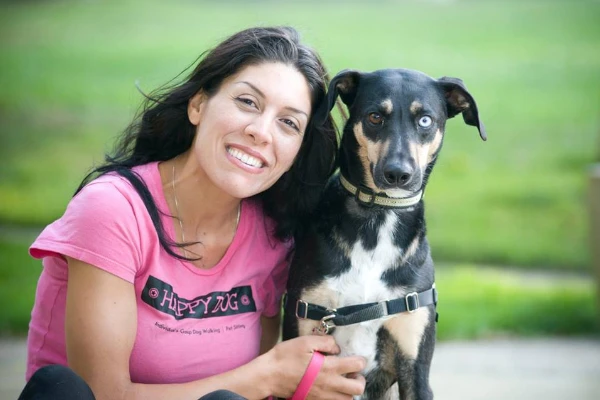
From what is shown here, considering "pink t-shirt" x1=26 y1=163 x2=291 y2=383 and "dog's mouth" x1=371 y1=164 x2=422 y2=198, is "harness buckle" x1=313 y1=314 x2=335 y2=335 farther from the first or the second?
"dog's mouth" x1=371 y1=164 x2=422 y2=198

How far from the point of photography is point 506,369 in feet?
14.4

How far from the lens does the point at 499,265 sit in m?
6.57

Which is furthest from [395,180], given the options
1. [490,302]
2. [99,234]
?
[490,302]

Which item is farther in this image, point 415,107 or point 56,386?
point 415,107

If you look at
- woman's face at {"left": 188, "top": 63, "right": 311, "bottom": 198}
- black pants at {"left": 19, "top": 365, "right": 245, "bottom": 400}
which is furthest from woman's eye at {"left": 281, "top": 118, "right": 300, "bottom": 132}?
black pants at {"left": 19, "top": 365, "right": 245, "bottom": 400}

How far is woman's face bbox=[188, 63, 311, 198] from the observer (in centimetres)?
244

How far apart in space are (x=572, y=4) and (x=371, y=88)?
272 inches

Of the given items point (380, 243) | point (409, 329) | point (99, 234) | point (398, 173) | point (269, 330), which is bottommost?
→ point (269, 330)

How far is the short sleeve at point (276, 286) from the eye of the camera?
2768 mm

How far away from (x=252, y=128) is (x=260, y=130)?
25 millimetres

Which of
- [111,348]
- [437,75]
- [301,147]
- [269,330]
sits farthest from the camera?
[437,75]

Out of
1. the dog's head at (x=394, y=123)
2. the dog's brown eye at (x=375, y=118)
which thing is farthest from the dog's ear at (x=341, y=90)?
the dog's brown eye at (x=375, y=118)

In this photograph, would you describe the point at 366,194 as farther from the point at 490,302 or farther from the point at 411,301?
the point at 490,302

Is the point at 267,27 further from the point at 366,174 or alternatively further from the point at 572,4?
the point at 572,4
